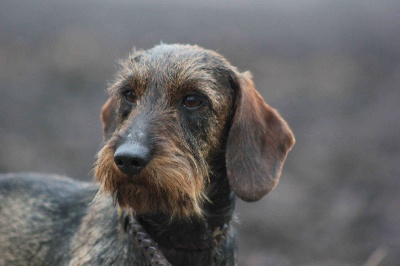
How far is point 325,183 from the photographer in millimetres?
8391

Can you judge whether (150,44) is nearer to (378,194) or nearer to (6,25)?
(6,25)

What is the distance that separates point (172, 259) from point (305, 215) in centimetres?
395

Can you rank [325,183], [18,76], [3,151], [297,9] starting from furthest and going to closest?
[297,9] < [18,76] < [3,151] < [325,183]

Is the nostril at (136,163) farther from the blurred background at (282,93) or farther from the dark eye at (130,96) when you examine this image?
the blurred background at (282,93)

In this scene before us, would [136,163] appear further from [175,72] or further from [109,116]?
[109,116]

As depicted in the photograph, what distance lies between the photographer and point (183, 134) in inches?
155

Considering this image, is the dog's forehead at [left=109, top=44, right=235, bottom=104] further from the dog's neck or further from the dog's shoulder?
the dog's shoulder

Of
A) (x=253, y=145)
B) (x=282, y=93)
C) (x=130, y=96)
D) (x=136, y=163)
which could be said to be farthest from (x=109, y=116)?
(x=282, y=93)

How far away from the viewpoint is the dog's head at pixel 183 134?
3.66 m

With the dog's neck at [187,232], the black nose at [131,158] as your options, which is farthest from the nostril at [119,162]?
the dog's neck at [187,232]

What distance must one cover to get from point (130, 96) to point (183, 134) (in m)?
0.48

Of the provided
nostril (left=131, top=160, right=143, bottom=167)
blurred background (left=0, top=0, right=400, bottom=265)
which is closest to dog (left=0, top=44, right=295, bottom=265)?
nostril (left=131, top=160, right=143, bottom=167)

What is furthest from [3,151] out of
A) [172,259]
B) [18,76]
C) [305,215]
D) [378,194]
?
[172,259]

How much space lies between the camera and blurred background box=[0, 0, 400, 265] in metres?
7.50
